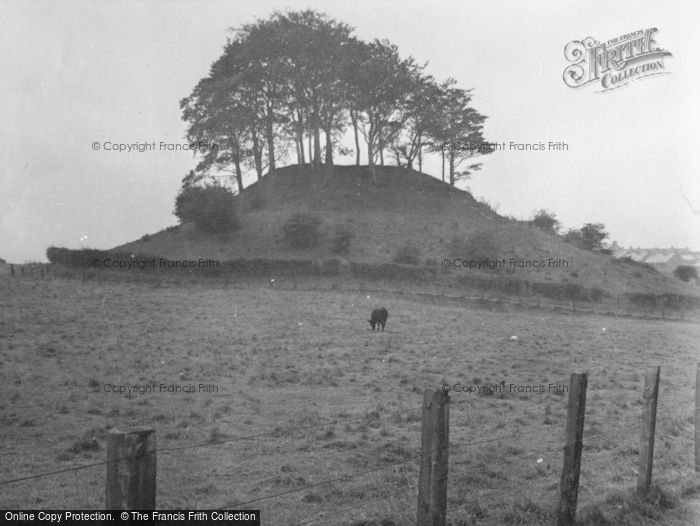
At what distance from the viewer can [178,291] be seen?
127 feet

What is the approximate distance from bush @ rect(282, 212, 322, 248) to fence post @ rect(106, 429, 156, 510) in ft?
158

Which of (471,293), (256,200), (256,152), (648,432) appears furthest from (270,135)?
(648,432)

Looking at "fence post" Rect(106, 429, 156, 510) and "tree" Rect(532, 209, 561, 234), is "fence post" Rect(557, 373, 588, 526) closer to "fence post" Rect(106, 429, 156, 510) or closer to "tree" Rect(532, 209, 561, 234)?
"fence post" Rect(106, 429, 156, 510)

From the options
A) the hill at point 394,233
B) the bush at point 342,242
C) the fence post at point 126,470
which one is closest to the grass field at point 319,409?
the fence post at point 126,470

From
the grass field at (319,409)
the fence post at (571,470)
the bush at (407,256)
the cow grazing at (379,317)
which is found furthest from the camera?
the bush at (407,256)

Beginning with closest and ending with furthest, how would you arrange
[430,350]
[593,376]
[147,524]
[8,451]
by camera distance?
[147,524] → [8,451] → [593,376] → [430,350]

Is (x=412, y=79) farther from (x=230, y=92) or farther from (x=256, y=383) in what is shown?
(x=256, y=383)

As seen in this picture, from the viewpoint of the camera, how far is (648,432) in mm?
7617

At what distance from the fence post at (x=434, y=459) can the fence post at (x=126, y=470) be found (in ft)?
8.49

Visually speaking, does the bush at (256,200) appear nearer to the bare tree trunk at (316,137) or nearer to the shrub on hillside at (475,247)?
the bare tree trunk at (316,137)

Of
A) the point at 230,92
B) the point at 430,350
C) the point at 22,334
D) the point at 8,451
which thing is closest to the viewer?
the point at 8,451

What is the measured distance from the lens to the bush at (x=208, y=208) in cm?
5341

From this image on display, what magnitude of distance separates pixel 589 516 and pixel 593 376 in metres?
13.0

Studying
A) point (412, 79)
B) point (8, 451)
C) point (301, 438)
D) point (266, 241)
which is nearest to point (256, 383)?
point (301, 438)
